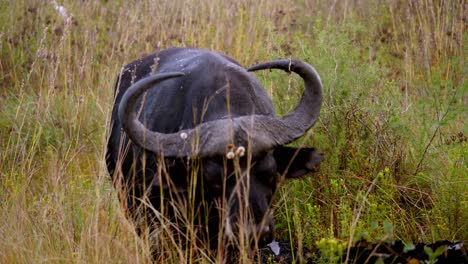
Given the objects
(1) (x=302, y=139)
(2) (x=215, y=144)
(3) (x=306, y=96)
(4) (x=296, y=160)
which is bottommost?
(1) (x=302, y=139)

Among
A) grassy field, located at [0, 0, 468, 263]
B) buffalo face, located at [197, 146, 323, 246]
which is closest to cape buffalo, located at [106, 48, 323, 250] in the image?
buffalo face, located at [197, 146, 323, 246]

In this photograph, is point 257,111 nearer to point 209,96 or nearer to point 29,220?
point 209,96

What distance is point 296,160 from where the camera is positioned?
4.48 m

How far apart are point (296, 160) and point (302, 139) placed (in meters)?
1.26

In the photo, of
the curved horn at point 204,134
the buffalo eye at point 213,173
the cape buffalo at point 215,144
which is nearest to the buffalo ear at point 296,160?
the cape buffalo at point 215,144

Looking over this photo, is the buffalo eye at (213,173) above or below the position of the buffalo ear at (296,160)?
above

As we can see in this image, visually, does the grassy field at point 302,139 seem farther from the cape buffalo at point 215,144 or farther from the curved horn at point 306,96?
the curved horn at point 306,96

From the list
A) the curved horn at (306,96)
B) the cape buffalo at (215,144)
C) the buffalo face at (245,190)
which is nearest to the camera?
the buffalo face at (245,190)

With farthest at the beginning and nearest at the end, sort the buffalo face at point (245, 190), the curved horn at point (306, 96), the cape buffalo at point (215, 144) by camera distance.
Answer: the curved horn at point (306, 96), the cape buffalo at point (215, 144), the buffalo face at point (245, 190)

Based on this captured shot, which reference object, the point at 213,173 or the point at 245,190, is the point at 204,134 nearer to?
the point at 213,173

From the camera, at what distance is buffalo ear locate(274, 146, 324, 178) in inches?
174

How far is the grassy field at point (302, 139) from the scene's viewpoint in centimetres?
448

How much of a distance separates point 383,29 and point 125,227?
5523 millimetres

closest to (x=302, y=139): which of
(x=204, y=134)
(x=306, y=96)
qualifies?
(x=306, y=96)
